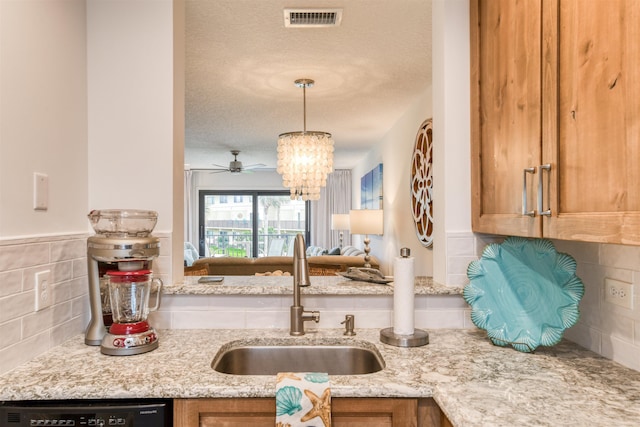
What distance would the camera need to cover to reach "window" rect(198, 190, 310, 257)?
349 inches

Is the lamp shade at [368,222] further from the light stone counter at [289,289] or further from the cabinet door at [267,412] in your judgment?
the cabinet door at [267,412]

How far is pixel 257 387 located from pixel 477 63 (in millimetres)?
1338

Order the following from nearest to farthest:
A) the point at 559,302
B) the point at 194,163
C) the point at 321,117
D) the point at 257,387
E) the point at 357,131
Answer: the point at 257,387
the point at 559,302
the point at 321,117
the point at 357,131
the point at 194,163

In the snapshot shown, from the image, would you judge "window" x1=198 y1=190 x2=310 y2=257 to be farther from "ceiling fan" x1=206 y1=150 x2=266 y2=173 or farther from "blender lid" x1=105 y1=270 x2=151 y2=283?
"blender lid" x1=105 y1=270 x2=151 y2=283

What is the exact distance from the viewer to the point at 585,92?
1.06m

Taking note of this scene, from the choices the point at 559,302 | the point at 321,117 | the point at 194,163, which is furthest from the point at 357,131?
the point at 559,302

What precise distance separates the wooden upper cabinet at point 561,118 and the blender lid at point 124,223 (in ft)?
3.87

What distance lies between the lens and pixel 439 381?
1.18 metres

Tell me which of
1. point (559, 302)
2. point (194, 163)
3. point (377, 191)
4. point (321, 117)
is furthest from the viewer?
point (194, 163)

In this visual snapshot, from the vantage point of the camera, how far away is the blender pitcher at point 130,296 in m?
1.44

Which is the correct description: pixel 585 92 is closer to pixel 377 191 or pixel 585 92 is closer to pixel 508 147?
pixel 508 147

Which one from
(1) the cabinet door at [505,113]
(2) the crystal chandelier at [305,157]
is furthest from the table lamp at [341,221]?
(1) the cabinet door at [505,113]

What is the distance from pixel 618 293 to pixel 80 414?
4.85 ft

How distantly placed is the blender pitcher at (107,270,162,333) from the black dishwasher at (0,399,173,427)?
1.03ft
